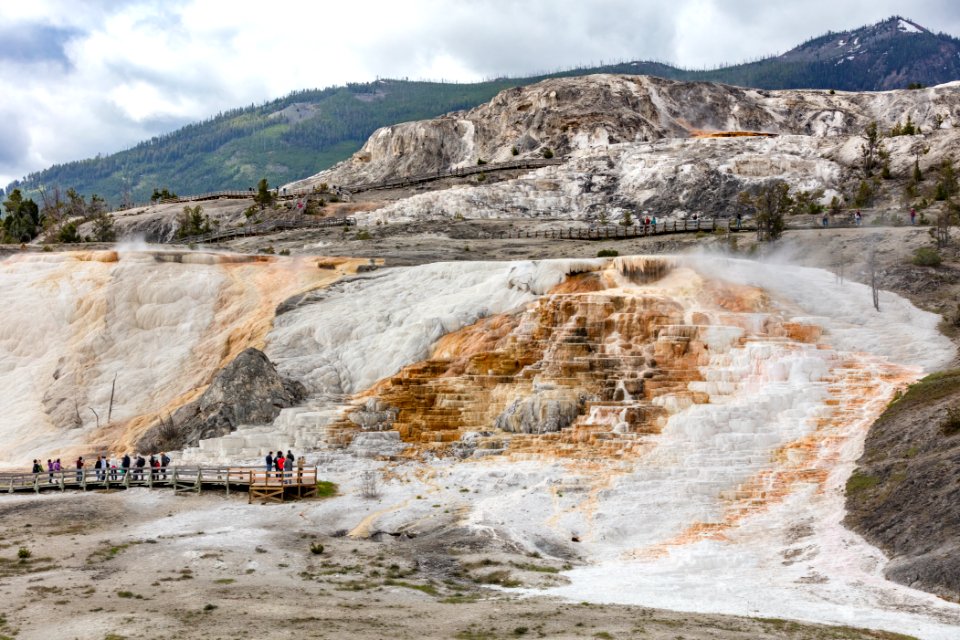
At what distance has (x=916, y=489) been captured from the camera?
21.6 m

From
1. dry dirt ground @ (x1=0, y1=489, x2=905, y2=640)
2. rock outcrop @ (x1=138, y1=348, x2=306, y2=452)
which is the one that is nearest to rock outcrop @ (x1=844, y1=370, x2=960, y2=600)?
dry dirt ground @ (x1=0, y1=489, x2=905, y2=640)

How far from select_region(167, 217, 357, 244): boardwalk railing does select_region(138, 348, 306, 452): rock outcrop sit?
3246 cm

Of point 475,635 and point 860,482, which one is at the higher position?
point 860,482

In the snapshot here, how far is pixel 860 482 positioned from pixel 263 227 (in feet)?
170

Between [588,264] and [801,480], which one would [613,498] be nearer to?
[801,480]

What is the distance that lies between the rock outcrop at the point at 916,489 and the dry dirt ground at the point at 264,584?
4033 mm

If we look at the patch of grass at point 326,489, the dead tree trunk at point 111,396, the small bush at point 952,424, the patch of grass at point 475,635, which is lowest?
the patch of grass at point 475,635

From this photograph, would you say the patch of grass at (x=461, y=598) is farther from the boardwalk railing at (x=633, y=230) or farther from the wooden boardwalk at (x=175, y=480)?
the boardwalk railing at (x=633, y=230)

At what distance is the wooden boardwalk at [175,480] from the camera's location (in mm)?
27219

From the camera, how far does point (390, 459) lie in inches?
1213

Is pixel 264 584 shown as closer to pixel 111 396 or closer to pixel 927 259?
pixel 111 396

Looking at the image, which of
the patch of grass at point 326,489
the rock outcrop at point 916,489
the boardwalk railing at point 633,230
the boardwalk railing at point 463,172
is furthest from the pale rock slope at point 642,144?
the patch of grass at point 326,489

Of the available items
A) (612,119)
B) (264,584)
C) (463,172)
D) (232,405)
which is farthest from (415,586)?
(612,119)

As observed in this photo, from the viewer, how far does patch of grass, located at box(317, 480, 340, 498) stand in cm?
2720
